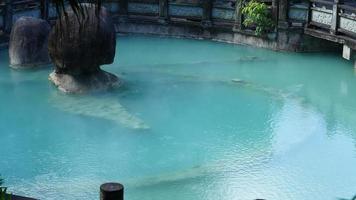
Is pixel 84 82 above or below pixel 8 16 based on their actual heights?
below

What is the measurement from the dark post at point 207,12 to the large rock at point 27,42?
5376 mm

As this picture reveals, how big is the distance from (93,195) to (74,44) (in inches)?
206

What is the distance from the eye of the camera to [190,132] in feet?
37.1

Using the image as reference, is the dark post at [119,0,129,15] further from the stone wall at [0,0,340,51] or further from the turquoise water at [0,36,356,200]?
the turquoise water at [0,36,356,200]

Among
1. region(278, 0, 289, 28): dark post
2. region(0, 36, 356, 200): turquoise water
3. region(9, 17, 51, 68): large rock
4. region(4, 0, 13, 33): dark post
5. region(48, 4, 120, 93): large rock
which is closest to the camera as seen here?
region(0, 36, 356, 200): turquoise water

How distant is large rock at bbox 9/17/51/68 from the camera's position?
15.3 metres

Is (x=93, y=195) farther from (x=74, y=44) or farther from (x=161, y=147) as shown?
(x=74, y=44)

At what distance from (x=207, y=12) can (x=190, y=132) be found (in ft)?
27.5

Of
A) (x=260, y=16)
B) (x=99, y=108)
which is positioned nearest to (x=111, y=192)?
(x=99, y=108)

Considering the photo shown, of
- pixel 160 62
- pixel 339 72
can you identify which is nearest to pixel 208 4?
pixel 160 62

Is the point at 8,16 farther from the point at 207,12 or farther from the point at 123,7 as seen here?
the point at 207,12

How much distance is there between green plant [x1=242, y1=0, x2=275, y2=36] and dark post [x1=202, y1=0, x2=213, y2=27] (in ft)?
4.42

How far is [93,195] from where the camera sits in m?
8.66

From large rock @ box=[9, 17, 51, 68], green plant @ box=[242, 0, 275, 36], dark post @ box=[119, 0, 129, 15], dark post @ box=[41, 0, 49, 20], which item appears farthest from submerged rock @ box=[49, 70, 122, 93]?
dark post @ box=[119, 0, 129, 15]
